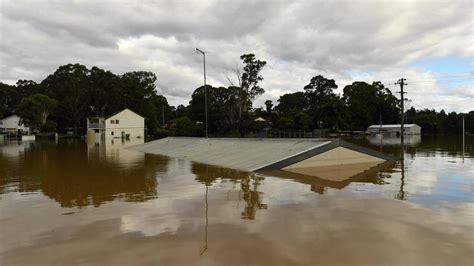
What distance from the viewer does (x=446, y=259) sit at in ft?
19.5

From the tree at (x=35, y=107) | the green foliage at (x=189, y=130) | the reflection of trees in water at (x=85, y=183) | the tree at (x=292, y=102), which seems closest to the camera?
the reflection of trees in water at (x=85, y=183)

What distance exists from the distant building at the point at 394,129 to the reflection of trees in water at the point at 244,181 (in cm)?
7163

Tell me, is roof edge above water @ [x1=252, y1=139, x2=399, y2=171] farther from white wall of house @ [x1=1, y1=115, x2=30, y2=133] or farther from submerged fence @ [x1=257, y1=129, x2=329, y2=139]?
white wall of house @ [x1=1, y1=115, x2=30, y2=133]

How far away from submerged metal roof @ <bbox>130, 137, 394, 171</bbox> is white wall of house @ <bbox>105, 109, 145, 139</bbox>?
41611mm

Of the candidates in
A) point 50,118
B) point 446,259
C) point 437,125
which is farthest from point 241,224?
point 437,125

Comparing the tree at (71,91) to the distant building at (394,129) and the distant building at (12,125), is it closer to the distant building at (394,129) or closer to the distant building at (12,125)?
the distant building at (12,125)

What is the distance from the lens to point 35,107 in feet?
221

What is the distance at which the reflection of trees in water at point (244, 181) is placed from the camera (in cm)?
979

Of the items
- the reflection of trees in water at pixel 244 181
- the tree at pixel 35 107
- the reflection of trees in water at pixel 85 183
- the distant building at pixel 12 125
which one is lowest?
the reflection of trees in water at pixel 244 181

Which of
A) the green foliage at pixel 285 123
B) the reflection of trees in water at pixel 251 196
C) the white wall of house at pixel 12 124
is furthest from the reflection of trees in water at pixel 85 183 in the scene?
the white wall of house at pixel 12 124

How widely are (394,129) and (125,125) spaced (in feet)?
201

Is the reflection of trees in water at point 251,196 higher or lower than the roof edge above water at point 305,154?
lower

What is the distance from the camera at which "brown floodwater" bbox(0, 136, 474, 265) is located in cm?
612

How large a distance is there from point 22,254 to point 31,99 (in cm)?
7187
